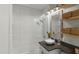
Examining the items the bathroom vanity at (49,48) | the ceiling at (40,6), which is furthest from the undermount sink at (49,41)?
the ceiling at (40,6)

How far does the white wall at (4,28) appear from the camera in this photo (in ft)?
3.46

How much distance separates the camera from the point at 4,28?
1.07 metres

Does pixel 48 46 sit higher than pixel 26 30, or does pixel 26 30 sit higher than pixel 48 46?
pixel 26 30

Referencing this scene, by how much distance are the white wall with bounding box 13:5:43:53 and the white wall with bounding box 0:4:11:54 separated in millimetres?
89

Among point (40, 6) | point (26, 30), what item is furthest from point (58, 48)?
point (40, 6)

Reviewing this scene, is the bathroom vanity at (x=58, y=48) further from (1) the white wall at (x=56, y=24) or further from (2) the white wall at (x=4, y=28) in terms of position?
(2) the white wall at (x=4, y=28)

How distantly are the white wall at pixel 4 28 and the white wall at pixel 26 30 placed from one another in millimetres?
89

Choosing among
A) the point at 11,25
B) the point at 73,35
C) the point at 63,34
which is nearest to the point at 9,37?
the point at 11,25

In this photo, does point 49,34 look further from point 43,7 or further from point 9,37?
point 9,37

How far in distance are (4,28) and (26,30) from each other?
28cm

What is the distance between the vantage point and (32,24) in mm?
1156

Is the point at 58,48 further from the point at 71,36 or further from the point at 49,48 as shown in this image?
the point at 71,36

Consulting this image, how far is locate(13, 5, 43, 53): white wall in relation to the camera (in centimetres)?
112
